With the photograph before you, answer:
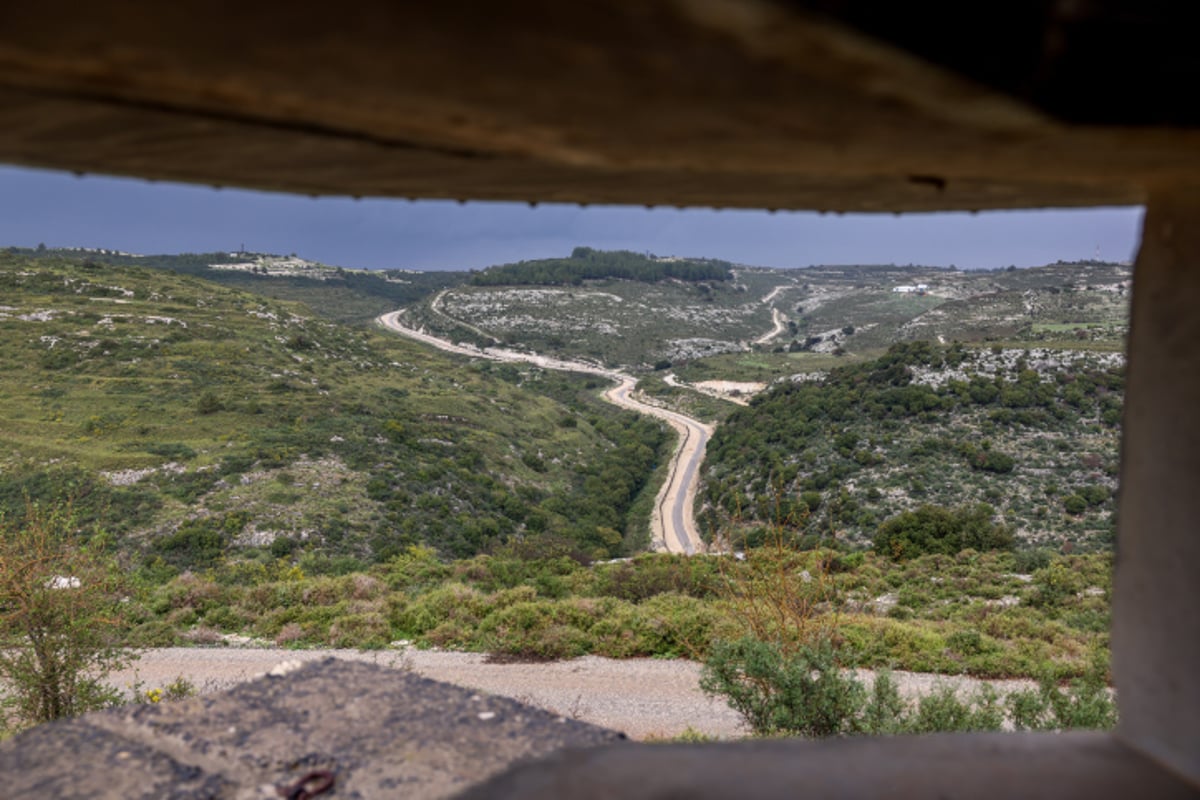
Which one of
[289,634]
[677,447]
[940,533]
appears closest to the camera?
[289,634]

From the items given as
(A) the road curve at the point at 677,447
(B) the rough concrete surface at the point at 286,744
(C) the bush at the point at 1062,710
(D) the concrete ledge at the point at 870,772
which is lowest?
(A) the road curve at the point at 677,447

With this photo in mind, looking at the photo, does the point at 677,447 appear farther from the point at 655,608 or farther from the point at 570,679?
the point at 570,679

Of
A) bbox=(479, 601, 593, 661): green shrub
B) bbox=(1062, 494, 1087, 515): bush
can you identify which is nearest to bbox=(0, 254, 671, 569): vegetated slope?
bbox=(479, 601, 593, 661): green shrub

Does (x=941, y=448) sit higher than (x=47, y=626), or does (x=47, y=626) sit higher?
(x=47, y=626)

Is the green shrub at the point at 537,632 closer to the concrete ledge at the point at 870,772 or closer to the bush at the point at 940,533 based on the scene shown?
the concrete ledge at the point at 870,772

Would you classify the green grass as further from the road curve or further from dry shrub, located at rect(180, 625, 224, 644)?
the road curve

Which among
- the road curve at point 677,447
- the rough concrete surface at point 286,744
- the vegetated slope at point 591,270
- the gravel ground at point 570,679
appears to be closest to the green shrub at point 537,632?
the gravel ground at point 570,679

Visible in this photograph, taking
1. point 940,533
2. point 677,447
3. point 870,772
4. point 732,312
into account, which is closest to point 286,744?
point 870,772
